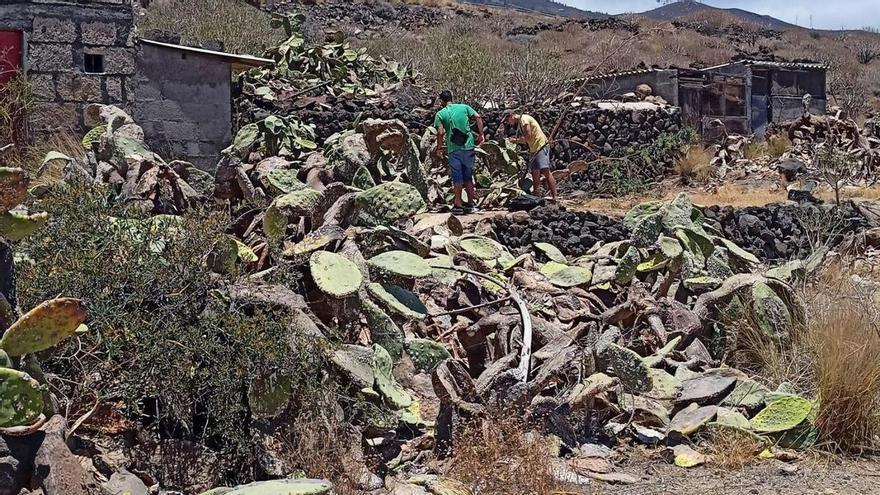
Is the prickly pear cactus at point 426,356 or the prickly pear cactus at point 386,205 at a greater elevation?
the prickly pear cactus at point 386,205

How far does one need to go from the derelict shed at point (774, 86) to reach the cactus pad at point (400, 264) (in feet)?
58.7

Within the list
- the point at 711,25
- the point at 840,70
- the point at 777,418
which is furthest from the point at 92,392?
the point at 711,25

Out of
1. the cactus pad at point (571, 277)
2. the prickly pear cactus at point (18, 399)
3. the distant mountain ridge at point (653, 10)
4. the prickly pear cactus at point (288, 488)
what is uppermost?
the distant mountain ridge at point (653, 10)

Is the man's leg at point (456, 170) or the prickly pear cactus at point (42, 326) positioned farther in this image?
the man's leg at point (456, 170)

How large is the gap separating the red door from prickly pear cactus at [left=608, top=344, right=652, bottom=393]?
8216mm

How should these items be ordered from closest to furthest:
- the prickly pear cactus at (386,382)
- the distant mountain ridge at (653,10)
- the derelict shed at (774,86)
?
the prickly pear cactus at (386,382) → the derelict shed at (774,86) → the distant mountain ridge at (653,10)

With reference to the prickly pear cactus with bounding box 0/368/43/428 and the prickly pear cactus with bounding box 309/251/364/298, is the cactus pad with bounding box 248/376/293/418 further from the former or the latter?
the prickly pear cactus with bounding box 0/368/43/428

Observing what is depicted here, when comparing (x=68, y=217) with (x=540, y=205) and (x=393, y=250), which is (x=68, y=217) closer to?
(x=393, y=250)

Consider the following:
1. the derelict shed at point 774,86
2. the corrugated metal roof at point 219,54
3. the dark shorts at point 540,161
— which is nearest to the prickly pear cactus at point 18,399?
the corrugated metal roof at point 219,54

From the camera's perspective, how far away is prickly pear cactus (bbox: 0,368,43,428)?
3.61m

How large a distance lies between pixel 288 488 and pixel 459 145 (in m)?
7.98

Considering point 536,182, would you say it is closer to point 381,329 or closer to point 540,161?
point 540,161

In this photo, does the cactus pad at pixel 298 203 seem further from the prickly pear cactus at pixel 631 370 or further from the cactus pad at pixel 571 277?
the prickly pear cactus at pixel 631 370

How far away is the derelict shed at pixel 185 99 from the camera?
11625mm
